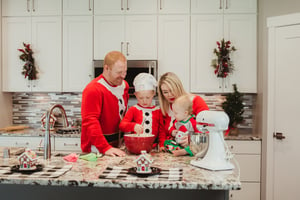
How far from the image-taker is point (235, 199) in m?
3.72

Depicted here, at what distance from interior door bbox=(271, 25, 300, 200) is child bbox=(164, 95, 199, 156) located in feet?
5.50

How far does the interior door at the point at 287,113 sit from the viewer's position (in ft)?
11.0

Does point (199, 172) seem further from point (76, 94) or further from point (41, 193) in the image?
point (76, 94)

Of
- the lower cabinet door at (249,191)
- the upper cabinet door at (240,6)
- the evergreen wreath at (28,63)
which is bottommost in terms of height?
the lower cabinet door at (249,191)

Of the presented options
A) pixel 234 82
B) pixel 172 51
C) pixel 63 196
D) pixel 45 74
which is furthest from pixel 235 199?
pixel 45 74

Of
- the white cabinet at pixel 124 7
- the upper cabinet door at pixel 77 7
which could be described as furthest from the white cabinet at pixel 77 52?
the white cabinet at pixel 124 7

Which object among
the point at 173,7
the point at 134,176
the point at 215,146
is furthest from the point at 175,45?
the point at 134,176

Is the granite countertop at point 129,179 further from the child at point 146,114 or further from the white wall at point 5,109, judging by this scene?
the white wall at point 5,109

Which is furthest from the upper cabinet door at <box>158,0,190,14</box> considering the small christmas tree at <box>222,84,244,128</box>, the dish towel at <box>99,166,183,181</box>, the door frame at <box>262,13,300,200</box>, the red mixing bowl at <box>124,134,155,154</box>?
the dish towel at <box>99,166,183,181</box>

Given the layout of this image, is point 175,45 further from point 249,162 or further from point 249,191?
point 249,191

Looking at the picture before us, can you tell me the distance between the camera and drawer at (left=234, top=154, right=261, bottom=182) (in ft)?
12.0

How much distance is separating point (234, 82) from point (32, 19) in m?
2.66

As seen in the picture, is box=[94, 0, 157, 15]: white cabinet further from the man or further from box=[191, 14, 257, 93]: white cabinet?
the man

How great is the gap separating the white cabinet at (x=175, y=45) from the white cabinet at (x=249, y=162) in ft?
3.05
